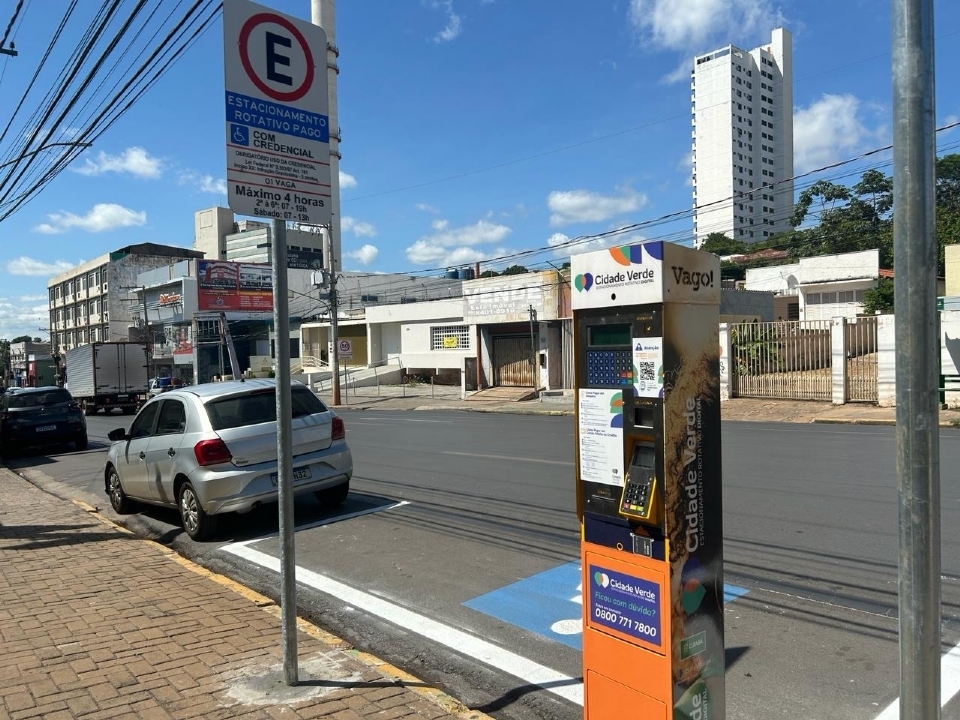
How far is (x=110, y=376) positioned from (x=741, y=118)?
116519 millimetres

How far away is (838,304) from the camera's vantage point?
34.2 meters

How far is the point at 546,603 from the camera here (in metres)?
5.41

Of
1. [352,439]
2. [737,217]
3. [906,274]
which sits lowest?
[352,439]

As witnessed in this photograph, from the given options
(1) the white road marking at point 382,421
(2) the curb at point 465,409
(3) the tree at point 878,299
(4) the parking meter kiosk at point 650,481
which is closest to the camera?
(4) the parking meter kiosk at point 650,481

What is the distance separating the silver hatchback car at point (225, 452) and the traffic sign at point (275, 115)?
4.28 m

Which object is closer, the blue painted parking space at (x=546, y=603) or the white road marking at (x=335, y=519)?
the blue painted parking space at (x=546, y=603)

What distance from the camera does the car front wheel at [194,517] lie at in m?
7.81

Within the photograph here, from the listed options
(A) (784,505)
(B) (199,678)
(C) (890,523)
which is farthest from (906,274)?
(A) (784,505)

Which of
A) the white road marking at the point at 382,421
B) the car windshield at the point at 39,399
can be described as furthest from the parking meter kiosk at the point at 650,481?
the white road marking at the point at 382,421

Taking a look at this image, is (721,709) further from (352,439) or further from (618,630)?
(352,439)

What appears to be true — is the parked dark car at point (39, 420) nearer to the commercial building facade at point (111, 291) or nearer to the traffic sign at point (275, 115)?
the traffic sign at point (275, 115)

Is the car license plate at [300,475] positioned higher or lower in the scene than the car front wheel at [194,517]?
higher

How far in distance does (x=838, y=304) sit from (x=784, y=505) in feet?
96.7

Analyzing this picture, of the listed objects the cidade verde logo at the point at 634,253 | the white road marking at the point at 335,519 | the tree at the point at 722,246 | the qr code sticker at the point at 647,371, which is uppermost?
the tree at the point at 722,246
